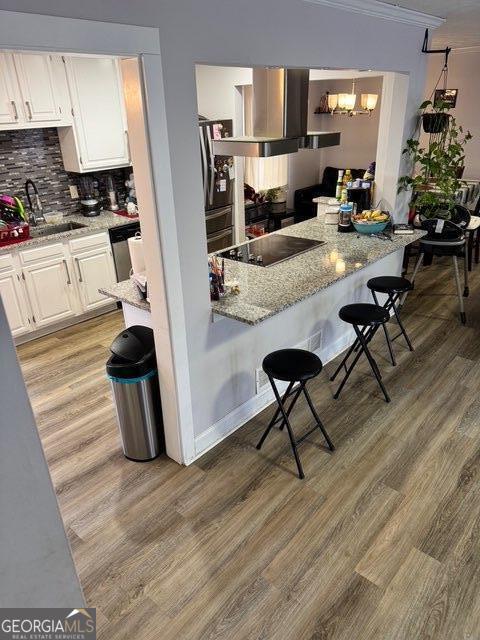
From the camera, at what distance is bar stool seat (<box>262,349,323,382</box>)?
8.08 feet

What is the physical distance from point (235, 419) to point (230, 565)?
101 centimetres

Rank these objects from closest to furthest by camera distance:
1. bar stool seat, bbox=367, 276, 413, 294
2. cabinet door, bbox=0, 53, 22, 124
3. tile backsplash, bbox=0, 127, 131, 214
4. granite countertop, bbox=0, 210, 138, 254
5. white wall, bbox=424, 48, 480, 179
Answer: bar stool seat, bbox=367, 276, 413, 294, cabinet door, bbox=0, 53, 22, 124, granite countertop, bbox=0, 210, 138, 254, tile backsplash, bbox=0, 127, 131, 214, white wall, bbox=424, 48, 480, 179

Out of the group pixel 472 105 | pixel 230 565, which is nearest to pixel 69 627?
pixel 230 565

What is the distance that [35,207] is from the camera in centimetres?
441

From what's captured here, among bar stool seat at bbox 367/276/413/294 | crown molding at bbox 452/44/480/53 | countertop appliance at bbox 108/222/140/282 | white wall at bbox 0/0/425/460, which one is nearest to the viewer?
white wall at bbox 0/0/425/460

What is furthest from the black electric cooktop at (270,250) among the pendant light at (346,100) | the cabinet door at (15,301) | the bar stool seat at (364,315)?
the pendant light at (346,100)

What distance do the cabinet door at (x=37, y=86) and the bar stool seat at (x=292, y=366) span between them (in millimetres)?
3039

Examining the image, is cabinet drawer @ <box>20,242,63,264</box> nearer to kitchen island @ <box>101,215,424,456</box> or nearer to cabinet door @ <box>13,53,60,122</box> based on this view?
cabinet door @ <box>13,53,60,122</box>

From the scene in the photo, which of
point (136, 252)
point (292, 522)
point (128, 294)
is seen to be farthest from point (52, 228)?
point (292, 522)

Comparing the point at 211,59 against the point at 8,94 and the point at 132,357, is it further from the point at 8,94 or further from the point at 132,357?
the point at 8,94

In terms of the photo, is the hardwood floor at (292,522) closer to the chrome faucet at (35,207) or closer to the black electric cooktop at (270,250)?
the black electric cooktop at (270,250)

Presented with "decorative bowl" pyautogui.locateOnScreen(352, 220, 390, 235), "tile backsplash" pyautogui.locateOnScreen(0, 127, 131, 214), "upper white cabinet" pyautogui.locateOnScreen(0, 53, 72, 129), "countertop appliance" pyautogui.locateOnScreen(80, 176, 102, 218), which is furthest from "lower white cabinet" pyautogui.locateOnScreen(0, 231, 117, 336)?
"decorative bowl" pyautogui.locateOnScreen(352, 220, 390, 235)

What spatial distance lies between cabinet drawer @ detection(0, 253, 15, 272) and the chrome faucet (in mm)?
691

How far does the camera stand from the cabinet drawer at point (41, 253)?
3.88 metres
